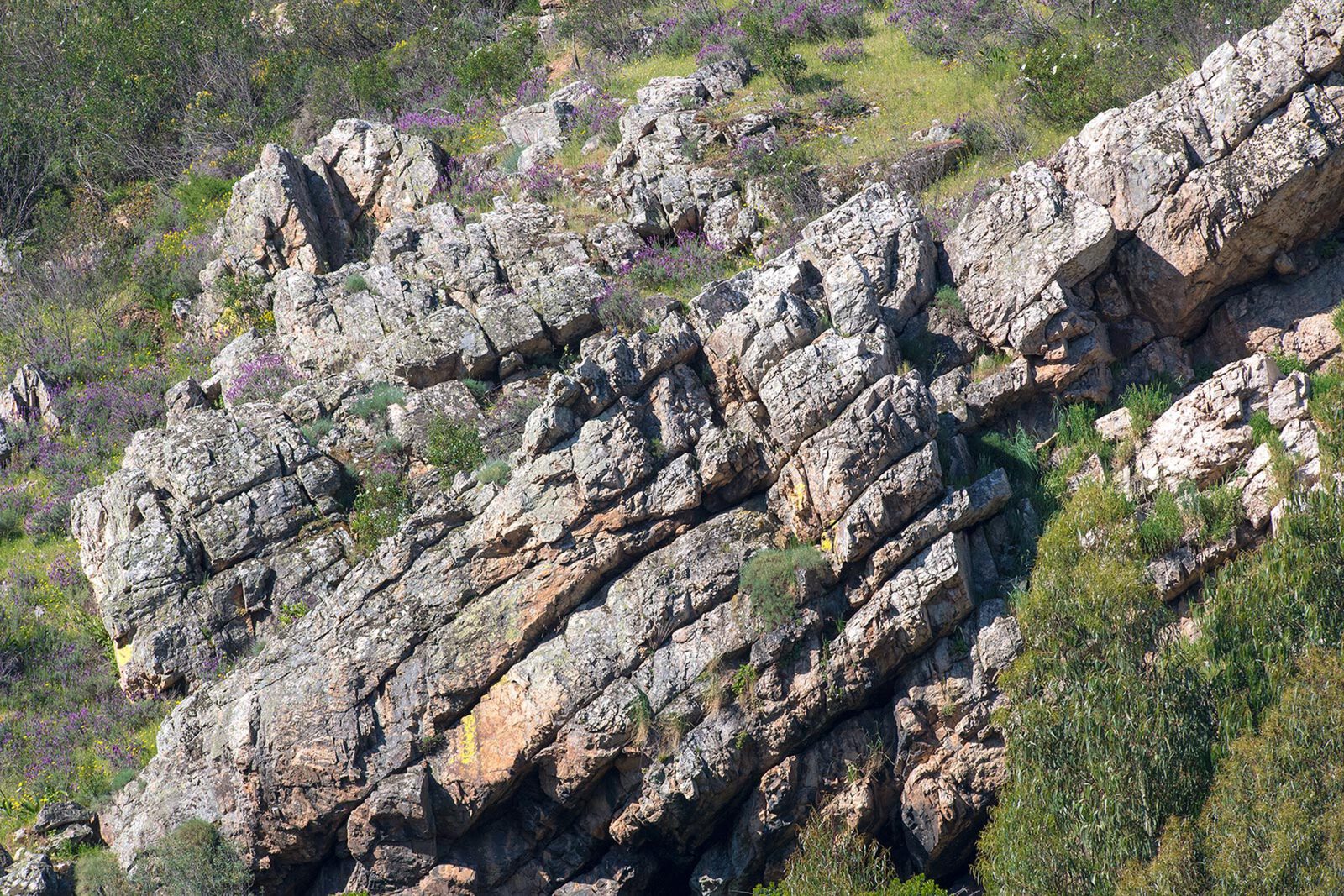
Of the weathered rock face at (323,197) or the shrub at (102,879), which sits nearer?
the shrub at (102,879)

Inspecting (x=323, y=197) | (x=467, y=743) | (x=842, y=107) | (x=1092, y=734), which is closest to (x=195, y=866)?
(x=467, y=743)

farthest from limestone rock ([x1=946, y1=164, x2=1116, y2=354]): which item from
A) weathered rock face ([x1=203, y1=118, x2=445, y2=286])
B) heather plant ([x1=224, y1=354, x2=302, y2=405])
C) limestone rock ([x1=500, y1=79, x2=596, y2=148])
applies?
weathered rock face ([x1=203, y1=118, x2=445, y2=286])

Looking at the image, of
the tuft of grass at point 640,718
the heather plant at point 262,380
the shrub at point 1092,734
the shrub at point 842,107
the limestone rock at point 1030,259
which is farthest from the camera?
the shrub at point 842,107

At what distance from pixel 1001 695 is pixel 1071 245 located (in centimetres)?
730

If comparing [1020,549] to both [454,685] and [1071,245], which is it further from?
[454,685]

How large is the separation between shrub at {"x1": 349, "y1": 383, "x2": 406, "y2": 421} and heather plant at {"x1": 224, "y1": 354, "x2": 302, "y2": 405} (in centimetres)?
213

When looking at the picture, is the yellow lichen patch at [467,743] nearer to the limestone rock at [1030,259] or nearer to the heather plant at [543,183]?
the limestone rock at [1030,259]

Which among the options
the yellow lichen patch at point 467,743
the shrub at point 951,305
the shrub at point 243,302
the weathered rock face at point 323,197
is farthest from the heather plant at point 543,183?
the yellow lichen patch at point 467,743

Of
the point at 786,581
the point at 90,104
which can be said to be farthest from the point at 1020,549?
the point at 90,104

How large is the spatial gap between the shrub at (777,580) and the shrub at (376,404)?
8.00 metres

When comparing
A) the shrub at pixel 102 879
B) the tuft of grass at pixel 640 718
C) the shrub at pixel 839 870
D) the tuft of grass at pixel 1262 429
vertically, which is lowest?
the shrub at pixel 839 870

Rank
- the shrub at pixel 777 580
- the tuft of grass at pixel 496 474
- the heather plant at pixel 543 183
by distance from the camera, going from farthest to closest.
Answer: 1. the heather plant at pixel 543 183
2. the tuft of grass at pixel 496 474
3. the shrub at pixel 777 580

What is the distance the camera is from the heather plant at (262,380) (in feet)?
70.7

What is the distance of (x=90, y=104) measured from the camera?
33.0m
